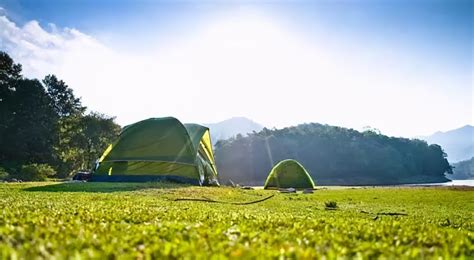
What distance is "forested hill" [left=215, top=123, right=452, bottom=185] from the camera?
131375 mm

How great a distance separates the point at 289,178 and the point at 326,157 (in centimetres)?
9963

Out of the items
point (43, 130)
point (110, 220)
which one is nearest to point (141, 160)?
point (110, 220)

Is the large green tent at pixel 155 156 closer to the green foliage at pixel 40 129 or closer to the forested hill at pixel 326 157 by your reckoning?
the green foliage at pixel 40 129

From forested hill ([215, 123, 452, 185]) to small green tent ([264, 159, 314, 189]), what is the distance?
82.1 m

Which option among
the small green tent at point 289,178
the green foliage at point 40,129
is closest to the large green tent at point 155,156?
the small green tent at point 289,178

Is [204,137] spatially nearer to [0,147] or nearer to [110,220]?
[110,220]

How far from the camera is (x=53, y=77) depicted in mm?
68500

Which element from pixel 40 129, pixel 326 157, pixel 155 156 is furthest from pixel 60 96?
pixel 326 157

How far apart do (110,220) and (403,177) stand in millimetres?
150506

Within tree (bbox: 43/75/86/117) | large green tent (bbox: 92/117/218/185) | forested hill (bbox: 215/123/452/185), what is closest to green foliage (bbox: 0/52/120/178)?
tree (bbox: 43/75/86/117)

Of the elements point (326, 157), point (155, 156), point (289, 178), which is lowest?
point (289, 178)

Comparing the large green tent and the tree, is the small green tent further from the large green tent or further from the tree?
the tree

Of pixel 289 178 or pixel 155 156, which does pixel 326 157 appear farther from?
pixel 155 156

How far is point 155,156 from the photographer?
3209cm
